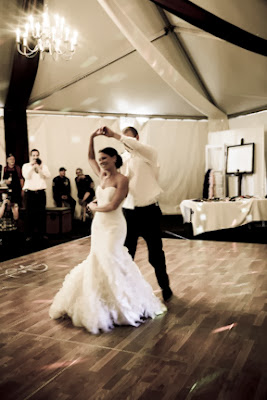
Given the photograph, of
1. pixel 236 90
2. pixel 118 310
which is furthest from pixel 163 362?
pixel 236 90

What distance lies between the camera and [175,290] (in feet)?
11.8

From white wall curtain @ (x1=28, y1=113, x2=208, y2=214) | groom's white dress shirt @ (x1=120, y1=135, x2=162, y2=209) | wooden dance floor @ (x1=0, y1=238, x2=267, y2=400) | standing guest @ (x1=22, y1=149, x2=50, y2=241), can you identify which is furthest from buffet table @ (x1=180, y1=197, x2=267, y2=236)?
white wall curtain @ (x1=28, y1=113, x2=208, y2=214)

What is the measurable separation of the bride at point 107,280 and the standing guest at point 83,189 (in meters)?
6.03

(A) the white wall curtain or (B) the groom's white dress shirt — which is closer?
(B) the groom's white dress shirt

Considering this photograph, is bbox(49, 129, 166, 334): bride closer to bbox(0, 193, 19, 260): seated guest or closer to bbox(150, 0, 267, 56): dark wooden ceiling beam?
bbox(150, 0, 267, 56): dark wooden ceiling beam

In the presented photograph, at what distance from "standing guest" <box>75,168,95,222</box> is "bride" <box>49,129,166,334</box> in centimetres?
603

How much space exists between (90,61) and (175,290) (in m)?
5.68

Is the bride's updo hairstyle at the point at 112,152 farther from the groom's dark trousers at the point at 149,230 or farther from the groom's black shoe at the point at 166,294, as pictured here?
the groom's black shoe at the point at 166,294

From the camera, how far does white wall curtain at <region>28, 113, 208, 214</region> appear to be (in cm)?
924

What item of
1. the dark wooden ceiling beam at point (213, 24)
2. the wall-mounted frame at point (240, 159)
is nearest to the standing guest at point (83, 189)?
the wall-mounted frame at point (240, 159)

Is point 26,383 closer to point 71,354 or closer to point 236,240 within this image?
point 71,354

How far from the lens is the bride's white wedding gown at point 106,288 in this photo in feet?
8.76

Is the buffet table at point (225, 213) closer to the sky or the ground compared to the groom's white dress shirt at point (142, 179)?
closer to the ground

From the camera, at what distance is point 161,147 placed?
10.1m
